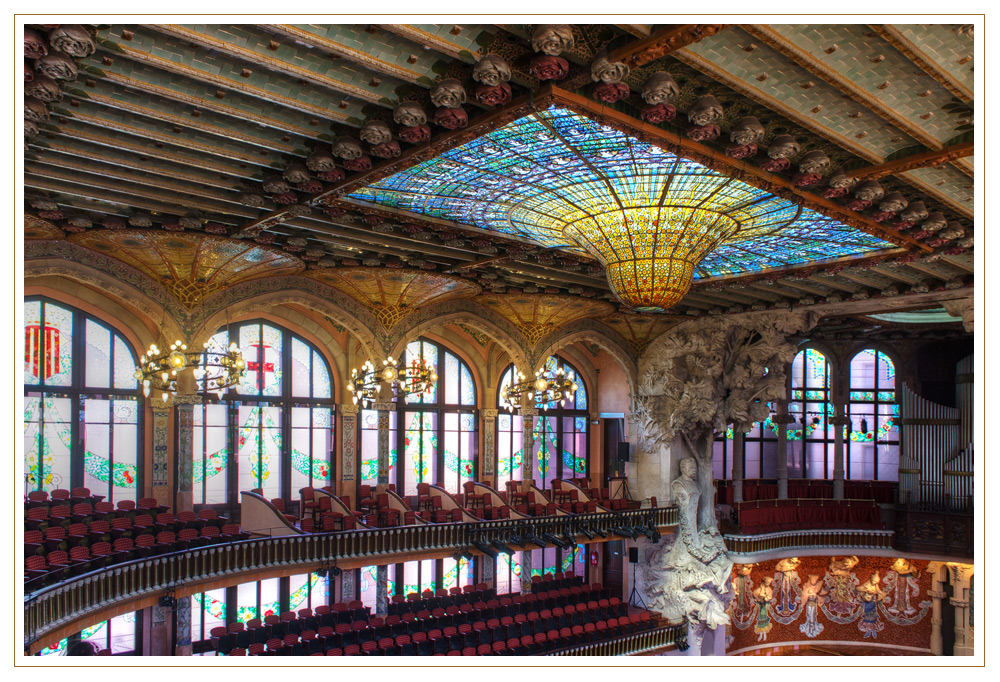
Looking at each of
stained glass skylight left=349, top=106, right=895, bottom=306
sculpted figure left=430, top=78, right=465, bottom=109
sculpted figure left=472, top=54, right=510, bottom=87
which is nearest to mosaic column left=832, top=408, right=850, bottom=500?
stained glass skylight left=349, top=106, right=895, bottom=306

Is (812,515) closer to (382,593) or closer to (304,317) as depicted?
(382,593)

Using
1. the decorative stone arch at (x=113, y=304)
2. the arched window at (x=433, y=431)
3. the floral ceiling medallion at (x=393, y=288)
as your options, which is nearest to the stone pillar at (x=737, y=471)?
the arched window at (x=433, y=431)

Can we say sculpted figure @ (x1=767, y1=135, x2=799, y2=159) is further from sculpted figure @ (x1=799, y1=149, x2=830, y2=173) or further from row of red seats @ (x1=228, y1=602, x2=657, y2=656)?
row of red seats @ (x1=228, y1=602, x2=657, y2=656)

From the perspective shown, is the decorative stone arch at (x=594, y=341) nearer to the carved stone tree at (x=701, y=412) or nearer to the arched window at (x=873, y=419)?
the carved stone tree at (x=701, y=412)

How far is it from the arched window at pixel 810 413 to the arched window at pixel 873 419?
847mm

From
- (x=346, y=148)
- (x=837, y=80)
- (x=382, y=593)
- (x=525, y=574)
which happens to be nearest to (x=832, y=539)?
(x=525, y=574)

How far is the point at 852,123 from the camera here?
8.70m

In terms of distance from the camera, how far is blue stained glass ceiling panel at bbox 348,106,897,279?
29.3ft

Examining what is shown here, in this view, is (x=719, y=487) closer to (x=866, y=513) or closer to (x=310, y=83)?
(x=866, y=513)

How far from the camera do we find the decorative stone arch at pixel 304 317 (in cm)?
1625

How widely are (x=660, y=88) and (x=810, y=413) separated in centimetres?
2385

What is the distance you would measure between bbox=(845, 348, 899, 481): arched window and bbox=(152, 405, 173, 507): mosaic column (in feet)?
74.2
